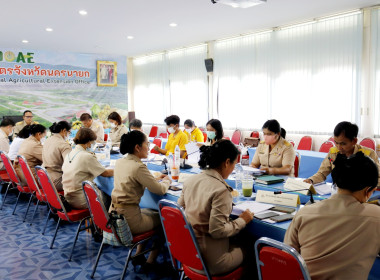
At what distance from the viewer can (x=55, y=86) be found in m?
10.4

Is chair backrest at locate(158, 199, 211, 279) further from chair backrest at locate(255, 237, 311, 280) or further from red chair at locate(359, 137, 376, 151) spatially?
red chair at locate(359, 137, 376, 151)

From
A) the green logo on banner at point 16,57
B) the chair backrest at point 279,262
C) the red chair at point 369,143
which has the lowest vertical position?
the chair backrest at point 279,262

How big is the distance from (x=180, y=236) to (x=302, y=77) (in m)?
6.21

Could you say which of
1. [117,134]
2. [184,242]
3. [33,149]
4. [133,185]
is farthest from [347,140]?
[117,134]

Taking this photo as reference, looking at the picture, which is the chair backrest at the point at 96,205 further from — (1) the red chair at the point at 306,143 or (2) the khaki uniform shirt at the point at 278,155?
(1) the red chair at the point at 306,143

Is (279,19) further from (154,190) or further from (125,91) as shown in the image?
(125,91)

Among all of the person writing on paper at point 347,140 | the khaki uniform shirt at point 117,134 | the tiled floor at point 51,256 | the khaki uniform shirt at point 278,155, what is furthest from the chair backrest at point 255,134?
the tiled floor at point 51,256

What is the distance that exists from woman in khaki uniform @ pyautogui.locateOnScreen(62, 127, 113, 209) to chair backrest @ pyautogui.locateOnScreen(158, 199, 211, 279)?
5.16 ft

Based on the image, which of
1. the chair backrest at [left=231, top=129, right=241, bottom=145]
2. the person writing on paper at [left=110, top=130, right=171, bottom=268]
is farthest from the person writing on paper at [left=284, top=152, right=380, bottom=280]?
the chair backrest at [left=231, top=129, right=241, bottom=145]

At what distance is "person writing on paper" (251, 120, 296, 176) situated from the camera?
138 inches

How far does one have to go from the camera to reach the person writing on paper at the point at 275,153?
3498mm

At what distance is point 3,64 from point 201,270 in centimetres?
989

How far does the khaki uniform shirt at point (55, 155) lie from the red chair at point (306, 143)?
4982mm

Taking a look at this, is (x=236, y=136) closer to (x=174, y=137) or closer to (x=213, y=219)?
(x=174, y=137)
